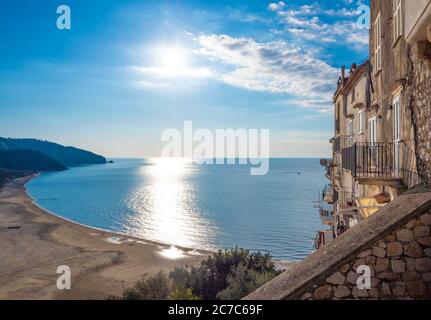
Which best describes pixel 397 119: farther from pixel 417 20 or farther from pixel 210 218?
pixel 210 218

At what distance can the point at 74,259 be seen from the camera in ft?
118

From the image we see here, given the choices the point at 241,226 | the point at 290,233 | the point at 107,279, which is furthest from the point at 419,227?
the point at 241,226

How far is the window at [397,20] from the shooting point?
30.7ft

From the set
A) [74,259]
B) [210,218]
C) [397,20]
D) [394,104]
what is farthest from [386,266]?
[210,218]

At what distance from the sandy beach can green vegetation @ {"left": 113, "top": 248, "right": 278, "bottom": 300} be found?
6780mm

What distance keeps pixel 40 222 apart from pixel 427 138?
200 feet

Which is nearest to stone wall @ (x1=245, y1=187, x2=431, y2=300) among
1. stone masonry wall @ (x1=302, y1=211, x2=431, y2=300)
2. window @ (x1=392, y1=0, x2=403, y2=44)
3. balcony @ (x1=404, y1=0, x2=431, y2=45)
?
stone masonry wall @ (x1=302, y1=211, x2=431, y2=300)

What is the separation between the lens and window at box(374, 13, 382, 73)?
38.5 ft

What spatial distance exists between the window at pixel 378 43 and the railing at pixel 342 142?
640 cm

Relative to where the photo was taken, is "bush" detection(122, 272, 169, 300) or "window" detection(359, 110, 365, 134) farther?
"bush" detection(122, 272, 169, 300)

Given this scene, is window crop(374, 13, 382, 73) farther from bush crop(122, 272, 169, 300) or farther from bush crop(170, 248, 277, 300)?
bush crop(122, 272, 169, 300)

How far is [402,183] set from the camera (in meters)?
9.57
